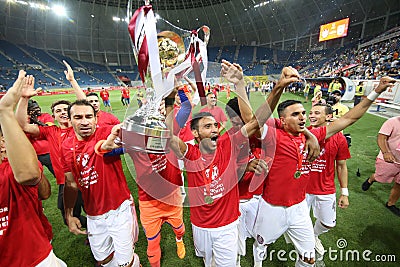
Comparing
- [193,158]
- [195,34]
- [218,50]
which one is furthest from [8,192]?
[218,50]

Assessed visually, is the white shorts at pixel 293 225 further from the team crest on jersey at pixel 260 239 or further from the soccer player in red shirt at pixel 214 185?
the soccer player in red shirt at pixel 214 185

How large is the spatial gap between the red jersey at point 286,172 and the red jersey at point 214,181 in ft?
1.50

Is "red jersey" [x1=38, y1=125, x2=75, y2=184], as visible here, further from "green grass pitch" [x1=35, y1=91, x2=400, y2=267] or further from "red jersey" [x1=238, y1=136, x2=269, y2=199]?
"red jersey" [x1=238, y1=136, x2=269, y2=199]

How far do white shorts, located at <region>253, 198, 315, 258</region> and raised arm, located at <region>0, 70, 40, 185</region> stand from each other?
197 cm

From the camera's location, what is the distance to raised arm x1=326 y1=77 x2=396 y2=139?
1877mm

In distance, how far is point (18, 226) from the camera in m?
1.38

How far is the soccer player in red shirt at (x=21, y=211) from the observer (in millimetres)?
1157

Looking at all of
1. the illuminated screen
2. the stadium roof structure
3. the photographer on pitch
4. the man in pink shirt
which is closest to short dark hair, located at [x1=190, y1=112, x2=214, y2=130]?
the man in pink shirt

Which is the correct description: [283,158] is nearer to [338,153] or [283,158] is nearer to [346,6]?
[338,153]

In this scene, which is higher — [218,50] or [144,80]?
[218,50]

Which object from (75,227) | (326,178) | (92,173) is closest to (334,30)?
(326,178)

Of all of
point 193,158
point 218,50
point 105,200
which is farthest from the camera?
point 218,50

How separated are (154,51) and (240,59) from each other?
4198cm

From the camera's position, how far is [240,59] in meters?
40.5
